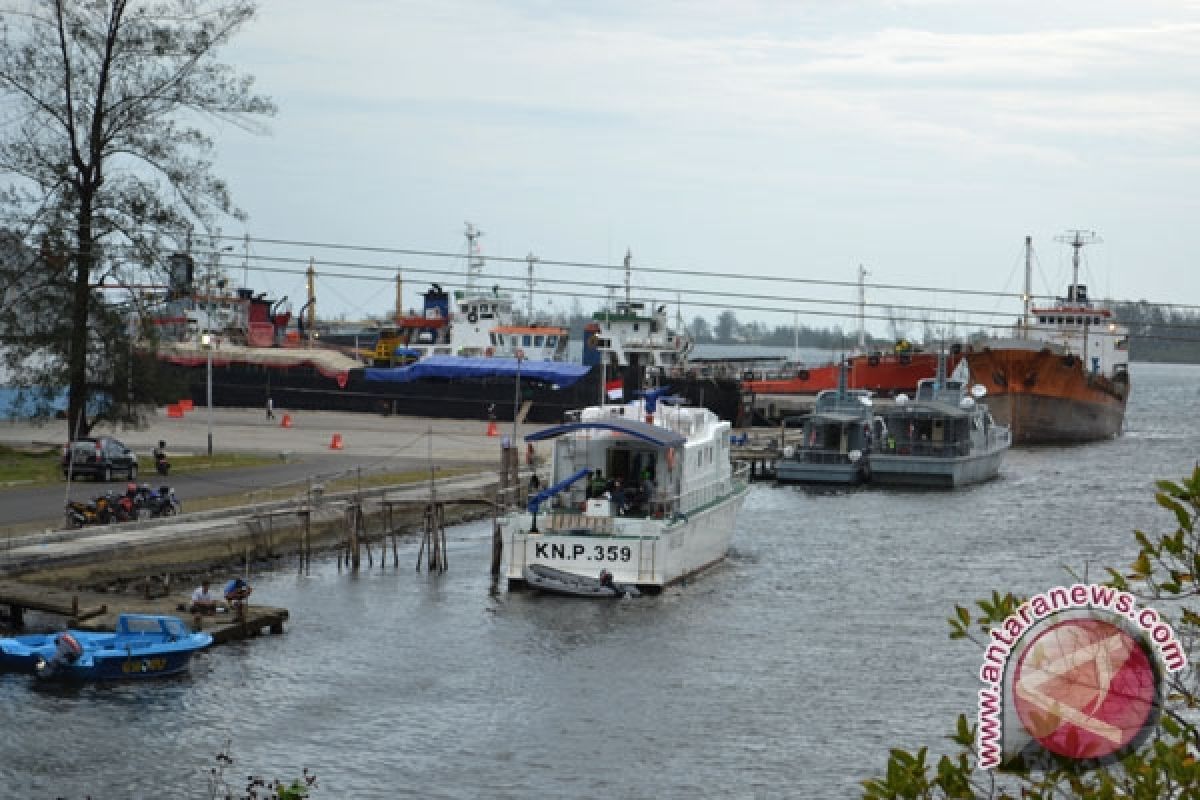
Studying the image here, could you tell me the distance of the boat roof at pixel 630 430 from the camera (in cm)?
4662

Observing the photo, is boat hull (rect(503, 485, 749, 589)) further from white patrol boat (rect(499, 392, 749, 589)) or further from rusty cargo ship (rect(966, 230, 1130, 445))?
rusty cargo ship (rect(966, 230, 1130, 445))

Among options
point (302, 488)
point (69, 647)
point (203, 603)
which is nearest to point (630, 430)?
point (203, 603)

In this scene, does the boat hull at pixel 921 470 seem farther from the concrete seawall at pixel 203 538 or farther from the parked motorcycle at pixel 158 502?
the parked motorcycle at pixel 158 502

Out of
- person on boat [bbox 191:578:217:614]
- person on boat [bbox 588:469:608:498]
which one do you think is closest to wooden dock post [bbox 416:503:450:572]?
person on boat [bbox 588:469:608:498]

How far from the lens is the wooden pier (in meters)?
38.0

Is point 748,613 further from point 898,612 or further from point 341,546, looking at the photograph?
point 341,546

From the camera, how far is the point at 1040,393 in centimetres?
11694

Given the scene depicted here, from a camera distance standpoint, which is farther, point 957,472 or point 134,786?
point 957,472

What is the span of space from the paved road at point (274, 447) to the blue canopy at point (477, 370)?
3.82m

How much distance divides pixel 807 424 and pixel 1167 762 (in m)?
76.4

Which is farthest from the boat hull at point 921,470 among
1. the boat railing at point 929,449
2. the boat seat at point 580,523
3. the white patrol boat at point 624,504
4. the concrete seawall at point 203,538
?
the boat seat at point 580,523

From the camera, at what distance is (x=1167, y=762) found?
1085cm

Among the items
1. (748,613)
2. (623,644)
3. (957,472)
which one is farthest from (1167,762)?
(957,472)

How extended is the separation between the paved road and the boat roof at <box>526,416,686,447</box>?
1460cm
